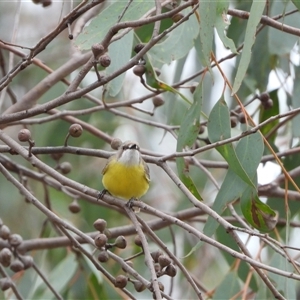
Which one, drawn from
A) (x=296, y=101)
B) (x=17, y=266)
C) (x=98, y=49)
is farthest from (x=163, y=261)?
(x=296, y=101)

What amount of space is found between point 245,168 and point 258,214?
16 centimetres

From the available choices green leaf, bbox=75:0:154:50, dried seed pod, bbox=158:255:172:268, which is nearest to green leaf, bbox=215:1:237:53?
green leaf, bbox=75:0:154:50

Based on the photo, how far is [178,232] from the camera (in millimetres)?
A: 4535

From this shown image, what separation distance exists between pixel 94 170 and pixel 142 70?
98.8 inches

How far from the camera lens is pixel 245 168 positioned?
7.13 ft

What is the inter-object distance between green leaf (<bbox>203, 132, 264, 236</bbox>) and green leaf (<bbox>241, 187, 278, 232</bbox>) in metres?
0.04

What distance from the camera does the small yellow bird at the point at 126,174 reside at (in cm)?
259

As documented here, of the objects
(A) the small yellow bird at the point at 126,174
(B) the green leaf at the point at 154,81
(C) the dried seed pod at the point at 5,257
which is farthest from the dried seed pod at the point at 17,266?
(B) the green leaf at the point at 154,81

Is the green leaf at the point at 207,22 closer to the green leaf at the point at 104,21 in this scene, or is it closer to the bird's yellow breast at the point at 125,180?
the green leaf at the point at 104,21

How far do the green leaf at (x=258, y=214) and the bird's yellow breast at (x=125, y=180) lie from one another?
583 mm

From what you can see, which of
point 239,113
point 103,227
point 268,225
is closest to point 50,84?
point 239,113

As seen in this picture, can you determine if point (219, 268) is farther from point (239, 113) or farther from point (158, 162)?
point (158, 162)

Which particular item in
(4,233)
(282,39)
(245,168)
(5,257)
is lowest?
(5,257)

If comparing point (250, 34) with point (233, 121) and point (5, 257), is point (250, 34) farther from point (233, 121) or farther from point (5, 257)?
point (5, 257)
